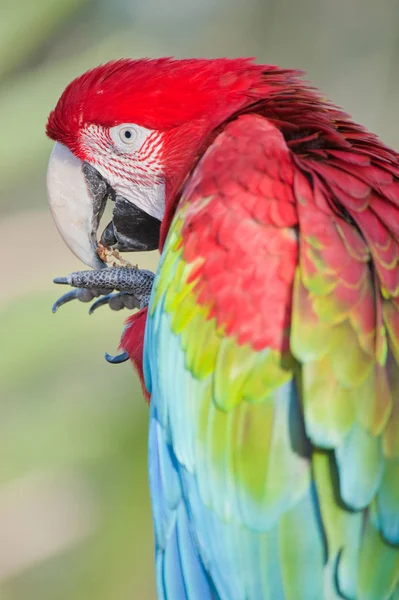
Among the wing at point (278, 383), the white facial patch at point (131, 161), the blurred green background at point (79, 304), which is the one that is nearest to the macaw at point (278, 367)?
the wing at point (278, 383)

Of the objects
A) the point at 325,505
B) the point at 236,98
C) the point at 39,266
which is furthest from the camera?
A: the point at 39,266

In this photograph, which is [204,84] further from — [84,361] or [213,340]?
[84,361]

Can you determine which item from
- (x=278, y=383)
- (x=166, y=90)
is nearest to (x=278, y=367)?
(x=278, y=383)

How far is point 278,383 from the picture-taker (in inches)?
27.7

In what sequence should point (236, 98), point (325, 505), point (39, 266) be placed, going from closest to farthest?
point (325, 505)
point (236, 98)
point (39, 266)

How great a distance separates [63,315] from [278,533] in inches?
51.3

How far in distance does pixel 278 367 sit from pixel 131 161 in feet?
1.49

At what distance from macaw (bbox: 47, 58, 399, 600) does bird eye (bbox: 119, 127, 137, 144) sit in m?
0.16

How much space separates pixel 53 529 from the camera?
1.98m

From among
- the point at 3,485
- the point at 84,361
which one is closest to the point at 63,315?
the point at 84,361

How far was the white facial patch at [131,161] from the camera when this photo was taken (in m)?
1.02

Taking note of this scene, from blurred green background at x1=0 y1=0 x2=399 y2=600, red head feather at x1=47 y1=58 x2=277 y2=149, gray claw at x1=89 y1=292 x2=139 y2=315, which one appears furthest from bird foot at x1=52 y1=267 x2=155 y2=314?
blurred green background at x1=0 y1=0 x2=399 y2=600

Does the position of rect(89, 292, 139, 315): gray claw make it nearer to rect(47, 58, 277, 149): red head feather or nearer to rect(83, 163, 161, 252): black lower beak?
rect(83, 163, 161, 252): black lower beak

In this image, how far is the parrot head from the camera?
0.97m
